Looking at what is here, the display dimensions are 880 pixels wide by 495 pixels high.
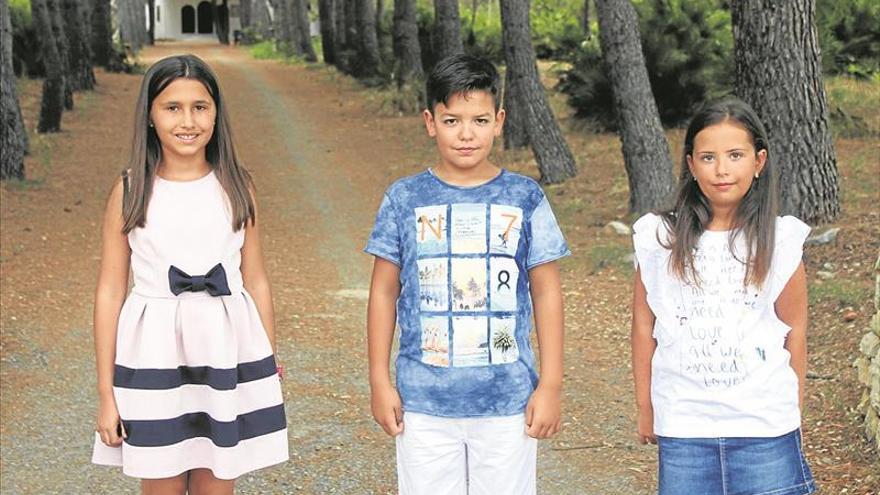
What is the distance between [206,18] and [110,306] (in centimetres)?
7382

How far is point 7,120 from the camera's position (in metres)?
15.7

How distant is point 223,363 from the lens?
12.0 ft

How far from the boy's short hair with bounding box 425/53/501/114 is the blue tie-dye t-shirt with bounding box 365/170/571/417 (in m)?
0.25

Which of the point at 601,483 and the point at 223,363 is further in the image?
the point at 601,483

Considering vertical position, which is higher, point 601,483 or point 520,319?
point 520,319

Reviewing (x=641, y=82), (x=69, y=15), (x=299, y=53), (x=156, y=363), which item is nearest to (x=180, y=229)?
(x=156, y=363)

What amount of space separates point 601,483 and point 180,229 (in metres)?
2.76

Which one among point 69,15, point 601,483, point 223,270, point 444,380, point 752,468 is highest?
point 69,15

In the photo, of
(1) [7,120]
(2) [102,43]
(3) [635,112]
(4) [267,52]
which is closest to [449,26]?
(1) [7,120]

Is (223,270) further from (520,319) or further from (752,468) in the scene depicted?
(752,468)

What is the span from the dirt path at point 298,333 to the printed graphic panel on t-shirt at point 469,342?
2397 millimetres

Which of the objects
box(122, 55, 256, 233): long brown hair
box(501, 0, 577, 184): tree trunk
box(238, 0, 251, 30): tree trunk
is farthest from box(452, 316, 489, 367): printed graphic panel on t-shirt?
box(238, 0, 251, 30): tree trunk

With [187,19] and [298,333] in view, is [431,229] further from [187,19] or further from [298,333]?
[187,19]

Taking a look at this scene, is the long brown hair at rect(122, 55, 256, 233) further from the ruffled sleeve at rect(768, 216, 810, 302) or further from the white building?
the white building
